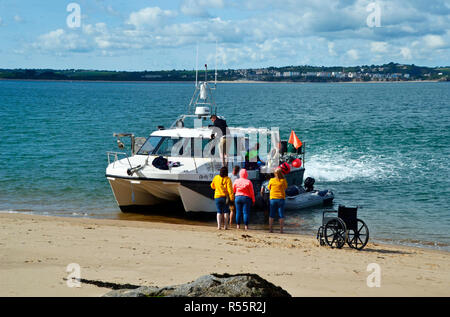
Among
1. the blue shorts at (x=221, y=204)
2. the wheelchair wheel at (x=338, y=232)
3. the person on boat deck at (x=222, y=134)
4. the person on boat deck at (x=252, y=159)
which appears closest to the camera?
the wheelchair wheel at (x=338, y=232)

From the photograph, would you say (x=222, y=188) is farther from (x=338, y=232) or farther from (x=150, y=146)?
(x=150, y=146)

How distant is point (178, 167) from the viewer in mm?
15773

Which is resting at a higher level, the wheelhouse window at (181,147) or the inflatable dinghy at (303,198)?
the wheelhouse window at (181,147)

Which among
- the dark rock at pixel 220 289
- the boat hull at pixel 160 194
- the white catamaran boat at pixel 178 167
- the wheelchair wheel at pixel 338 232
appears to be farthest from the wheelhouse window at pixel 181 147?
the dark rock at pixel 220 289

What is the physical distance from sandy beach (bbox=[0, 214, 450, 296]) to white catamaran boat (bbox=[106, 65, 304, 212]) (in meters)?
2.40

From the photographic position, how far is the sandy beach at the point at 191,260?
809cm

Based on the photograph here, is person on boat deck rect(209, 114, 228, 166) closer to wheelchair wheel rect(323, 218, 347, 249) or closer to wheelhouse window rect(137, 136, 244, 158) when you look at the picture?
wheelhouse window rect(137, 136, 244, 158)

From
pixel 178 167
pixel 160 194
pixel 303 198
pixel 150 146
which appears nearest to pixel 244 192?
pixel 178 167

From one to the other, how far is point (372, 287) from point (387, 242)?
5.80 metres

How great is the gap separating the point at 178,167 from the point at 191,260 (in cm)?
626

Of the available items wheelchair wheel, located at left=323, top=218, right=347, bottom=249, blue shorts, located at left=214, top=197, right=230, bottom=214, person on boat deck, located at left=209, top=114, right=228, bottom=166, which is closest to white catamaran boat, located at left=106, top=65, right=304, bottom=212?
person on boat deck, located at left=209, top=114, right=228, bottom=166

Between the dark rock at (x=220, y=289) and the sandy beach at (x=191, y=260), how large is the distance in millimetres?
1480

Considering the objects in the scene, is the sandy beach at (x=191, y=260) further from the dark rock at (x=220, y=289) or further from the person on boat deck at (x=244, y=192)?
the dark rock at (x=220, y=289)

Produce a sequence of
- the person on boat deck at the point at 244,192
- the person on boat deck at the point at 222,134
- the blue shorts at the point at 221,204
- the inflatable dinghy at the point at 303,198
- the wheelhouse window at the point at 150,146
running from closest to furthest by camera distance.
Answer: the person on boat deck at the point at 244,192, the blue shorts at the point at 221,204, the person on boat deck at the point at 222,134, the wheelhouse window at the point at 150,146, the inflatable dinghy at the point at 303,198
